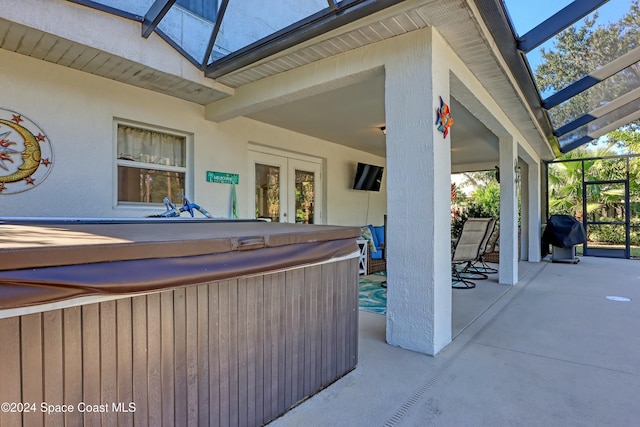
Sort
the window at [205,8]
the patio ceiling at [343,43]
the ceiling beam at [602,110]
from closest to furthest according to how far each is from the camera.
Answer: the patio ceiling at [343,43] → the window at [205,8] → the ceiling beam at [602,110]

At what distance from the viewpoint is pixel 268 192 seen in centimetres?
579

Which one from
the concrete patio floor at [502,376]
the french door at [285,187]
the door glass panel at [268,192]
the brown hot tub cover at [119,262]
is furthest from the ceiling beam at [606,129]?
the brown hot tub cover at [119,262]

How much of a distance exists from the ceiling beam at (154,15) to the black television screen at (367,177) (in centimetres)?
501

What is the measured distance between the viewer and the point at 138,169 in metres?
3.97

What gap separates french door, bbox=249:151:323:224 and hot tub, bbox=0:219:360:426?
369cm

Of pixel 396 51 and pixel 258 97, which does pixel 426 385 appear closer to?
pixel 396 51

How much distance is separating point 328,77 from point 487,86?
188 cm

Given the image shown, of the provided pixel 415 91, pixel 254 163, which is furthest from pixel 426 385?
pixel 254 163

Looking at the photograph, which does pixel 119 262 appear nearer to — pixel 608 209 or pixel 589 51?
pixel 589 51

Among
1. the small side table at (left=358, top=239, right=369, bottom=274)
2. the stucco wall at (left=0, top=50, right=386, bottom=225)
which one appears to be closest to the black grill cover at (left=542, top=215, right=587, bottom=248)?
the small side table at (left=358, top=239, right=369, bottom=274)

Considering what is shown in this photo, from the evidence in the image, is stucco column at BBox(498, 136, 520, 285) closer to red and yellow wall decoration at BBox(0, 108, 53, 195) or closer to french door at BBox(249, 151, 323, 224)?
french door at BBox(249, 151, 323, 224)

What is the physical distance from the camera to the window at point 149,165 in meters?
3.84

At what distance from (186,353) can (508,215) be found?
512cm

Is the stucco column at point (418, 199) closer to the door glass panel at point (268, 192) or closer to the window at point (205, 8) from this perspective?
the window at point (205, 8)
